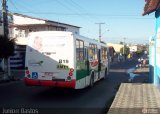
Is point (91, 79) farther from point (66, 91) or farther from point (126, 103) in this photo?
point (126, 103)

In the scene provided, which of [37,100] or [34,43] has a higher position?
[34,43]

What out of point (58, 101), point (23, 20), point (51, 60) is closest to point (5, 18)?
point (51, 60)

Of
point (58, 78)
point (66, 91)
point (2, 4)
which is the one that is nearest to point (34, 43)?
point (58, 78)

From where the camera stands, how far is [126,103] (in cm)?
1320

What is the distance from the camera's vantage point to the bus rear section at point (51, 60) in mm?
15555

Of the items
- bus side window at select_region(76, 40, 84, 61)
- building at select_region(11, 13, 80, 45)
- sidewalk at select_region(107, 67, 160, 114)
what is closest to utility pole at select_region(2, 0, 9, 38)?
bus side window at select_region(76, 40, 84, 61)

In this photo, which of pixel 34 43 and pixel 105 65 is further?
pixel 105 65

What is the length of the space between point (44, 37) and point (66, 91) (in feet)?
12.2

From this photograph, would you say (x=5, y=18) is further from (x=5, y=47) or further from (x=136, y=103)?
(x=136, y=103)

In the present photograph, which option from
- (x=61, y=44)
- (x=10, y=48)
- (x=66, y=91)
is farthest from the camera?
(x=10, y=48)

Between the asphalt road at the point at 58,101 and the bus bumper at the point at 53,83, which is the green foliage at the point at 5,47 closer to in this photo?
the asphalt road at the point at 58,101

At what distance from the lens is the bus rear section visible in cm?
1555

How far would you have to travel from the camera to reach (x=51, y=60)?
15.8 m

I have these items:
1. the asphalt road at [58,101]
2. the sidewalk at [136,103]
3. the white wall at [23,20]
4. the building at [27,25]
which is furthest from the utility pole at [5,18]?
the white wall at [23,20]
